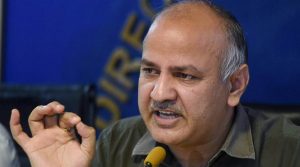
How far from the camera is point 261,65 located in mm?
2275

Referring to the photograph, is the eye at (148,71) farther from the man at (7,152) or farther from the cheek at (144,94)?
the man at (7,152)

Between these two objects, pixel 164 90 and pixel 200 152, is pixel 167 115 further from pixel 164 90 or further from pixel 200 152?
pixel 200 152

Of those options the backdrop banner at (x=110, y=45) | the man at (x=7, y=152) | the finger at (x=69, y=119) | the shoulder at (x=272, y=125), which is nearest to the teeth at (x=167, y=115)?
the finger at (x=69, y=119)

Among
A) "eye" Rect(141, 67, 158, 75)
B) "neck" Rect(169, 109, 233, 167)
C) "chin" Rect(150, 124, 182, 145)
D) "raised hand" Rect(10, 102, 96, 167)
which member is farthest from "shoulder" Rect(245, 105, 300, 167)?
"raised hand" Rect(10, 102, 96, 167)

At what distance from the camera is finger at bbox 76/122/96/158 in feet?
4.50

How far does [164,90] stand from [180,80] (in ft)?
0.17

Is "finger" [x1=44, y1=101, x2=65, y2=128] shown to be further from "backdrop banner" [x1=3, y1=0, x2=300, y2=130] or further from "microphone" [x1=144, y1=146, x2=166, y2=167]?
"backdrop banner" [x1=3, y1=0, x2=300, y2=130]

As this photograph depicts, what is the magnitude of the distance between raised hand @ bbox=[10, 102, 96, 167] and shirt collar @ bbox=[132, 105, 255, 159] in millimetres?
193

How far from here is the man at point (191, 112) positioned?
132cm

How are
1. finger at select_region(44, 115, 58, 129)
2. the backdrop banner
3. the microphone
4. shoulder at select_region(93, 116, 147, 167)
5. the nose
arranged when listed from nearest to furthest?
the microphone < the nose < finger at select_region(44, 115, 58, 129) < shoulder at select_region(93, 116, 147, 167) < the backdrop banner

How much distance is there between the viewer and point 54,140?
1.41 m

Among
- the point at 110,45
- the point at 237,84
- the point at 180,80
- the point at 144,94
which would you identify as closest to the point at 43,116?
the point at 144,94

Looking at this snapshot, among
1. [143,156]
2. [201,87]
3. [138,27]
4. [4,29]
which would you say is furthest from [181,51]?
[4,29]

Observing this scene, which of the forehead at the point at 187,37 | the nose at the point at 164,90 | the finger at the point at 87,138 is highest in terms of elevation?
the forehead at the point at 187,37
